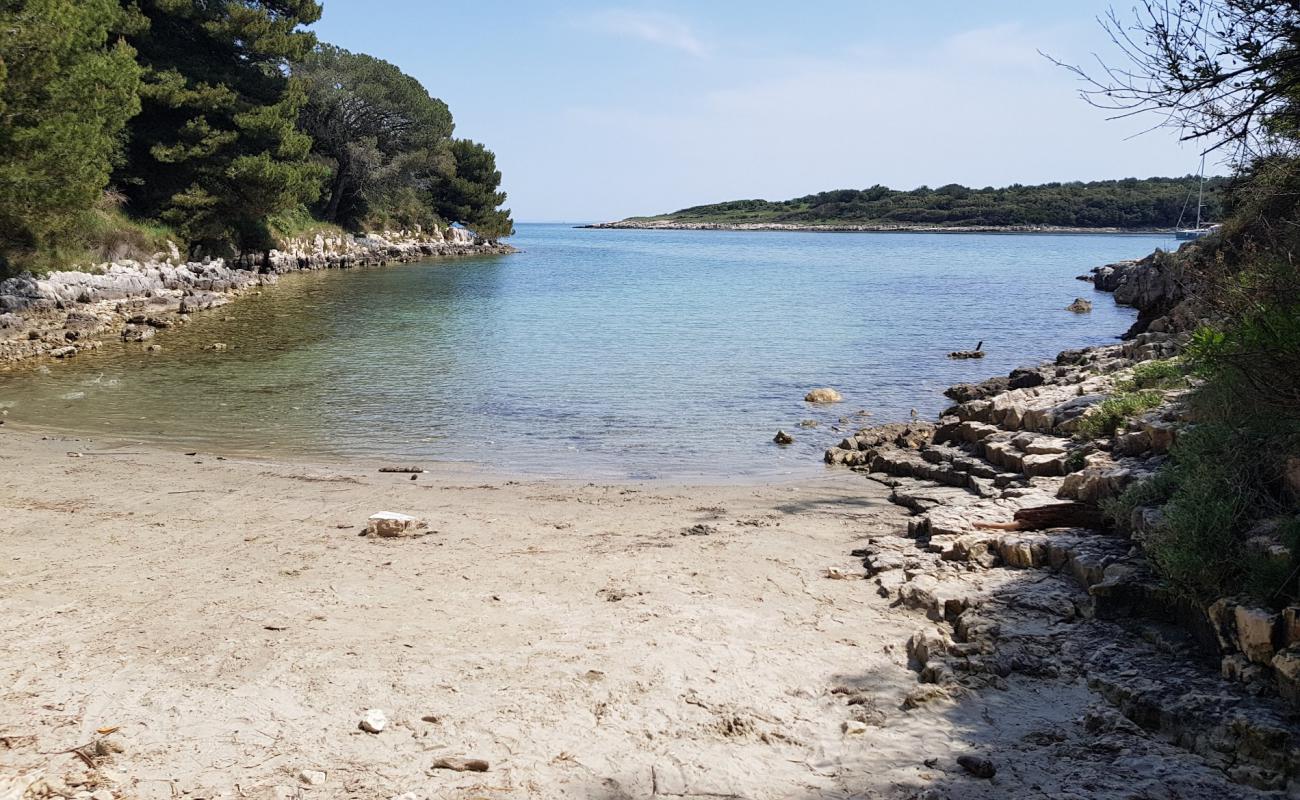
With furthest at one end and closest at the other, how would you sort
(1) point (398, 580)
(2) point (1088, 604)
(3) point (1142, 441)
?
1. (3) point (1142, 441)
2. (1) point (398, 580)
3. (2) point (1088, 604)

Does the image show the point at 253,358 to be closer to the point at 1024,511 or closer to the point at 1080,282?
the point at 1024,511

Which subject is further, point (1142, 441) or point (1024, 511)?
point (1142, 441)

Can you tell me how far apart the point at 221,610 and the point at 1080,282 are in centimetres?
5377

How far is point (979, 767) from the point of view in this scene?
455 cm

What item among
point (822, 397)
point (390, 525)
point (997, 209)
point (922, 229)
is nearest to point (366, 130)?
point (822, 397)

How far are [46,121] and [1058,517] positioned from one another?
24753mm

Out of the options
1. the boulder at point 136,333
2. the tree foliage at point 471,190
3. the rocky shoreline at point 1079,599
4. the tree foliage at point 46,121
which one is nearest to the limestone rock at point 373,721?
the rocky shoreline at point 1079,599

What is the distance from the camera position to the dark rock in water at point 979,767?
4543 mm

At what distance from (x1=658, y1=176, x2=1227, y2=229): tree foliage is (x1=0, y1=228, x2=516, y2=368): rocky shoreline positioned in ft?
410

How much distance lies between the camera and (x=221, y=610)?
6.55 m

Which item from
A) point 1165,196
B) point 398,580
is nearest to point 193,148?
point 398,580

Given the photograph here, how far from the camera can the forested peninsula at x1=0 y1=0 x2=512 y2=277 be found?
22328mm

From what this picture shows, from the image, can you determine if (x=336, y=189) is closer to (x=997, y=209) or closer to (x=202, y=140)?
(x=202, y=140)

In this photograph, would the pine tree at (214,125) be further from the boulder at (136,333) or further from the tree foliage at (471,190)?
the tree foliage at (471,190)
